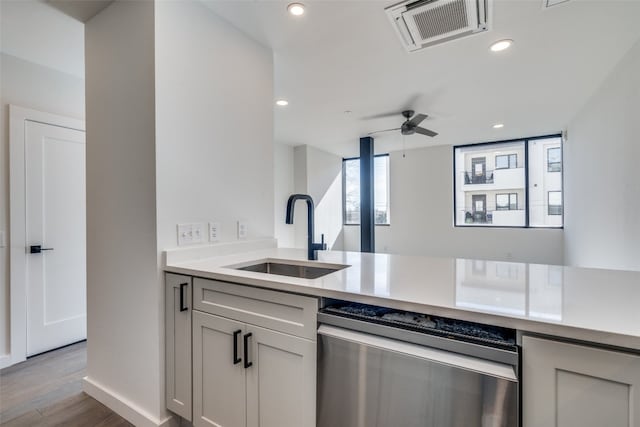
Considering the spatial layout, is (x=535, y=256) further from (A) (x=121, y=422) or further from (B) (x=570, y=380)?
(A) (x=121, y=422)

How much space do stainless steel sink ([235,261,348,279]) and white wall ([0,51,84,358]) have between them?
2.13 meters

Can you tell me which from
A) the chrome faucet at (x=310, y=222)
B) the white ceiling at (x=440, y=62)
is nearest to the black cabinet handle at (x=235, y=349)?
the chrome faucet at (x=310, y=222)

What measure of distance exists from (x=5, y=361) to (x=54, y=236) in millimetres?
1003

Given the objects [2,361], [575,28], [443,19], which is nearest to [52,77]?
[2,361]

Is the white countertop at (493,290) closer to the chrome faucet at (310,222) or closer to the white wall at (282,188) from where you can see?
the chrome faucet at (310,222)

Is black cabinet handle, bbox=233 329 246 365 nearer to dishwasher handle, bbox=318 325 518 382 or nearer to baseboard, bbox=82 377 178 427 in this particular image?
dishwasher handle, bbox=318 325 518 382

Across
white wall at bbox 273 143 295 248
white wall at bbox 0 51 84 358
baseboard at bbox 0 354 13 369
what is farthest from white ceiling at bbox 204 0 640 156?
baseboard at bbox 0 354 13 369

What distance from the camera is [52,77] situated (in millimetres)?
2590

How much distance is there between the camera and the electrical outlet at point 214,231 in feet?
5.98

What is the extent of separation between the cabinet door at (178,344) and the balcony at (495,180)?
20.3 ft

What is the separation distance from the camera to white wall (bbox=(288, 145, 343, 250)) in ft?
19.5

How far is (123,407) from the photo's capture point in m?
1.73

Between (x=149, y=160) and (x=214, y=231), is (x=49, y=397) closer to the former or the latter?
(x=214, y=231)

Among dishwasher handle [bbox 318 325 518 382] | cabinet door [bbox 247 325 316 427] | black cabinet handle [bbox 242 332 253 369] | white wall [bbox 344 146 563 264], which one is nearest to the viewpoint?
dishwasher handle [bbox 318 325 518 382]
